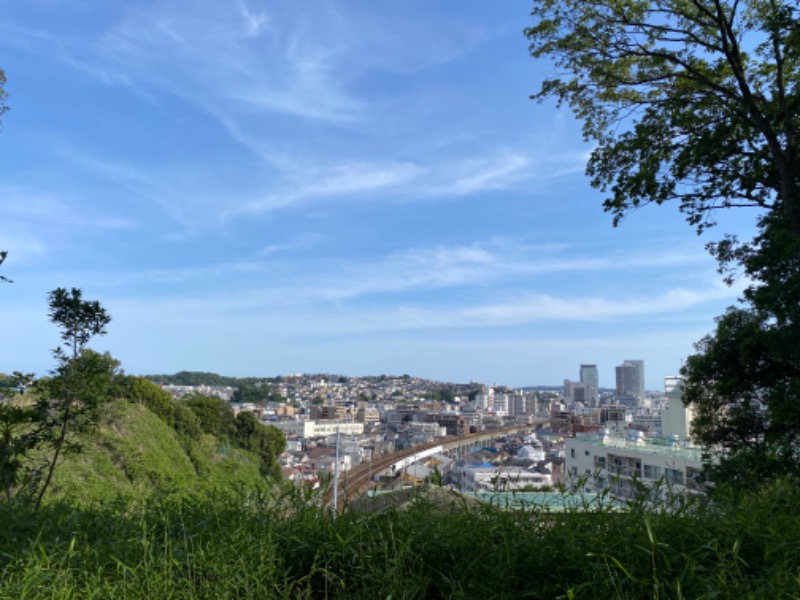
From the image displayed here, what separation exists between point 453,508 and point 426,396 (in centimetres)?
12368

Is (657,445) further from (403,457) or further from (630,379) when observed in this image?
(630,379)

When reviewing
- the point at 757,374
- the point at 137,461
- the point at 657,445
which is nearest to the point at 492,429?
the point at 657,445

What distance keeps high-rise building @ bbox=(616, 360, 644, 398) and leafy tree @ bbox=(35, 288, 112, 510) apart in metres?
97.6

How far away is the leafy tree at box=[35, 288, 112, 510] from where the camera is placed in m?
4.87

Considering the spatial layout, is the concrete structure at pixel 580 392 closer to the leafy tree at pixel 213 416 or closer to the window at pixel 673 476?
the leafy tree at pixel 213 416

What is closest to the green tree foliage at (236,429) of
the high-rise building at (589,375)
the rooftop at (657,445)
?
the rooftop at (657,445)

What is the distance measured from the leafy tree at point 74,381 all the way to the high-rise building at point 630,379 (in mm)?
97551

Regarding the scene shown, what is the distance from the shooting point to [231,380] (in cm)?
11581

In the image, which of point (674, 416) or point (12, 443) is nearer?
point (12, 443)

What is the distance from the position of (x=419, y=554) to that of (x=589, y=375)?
448ft

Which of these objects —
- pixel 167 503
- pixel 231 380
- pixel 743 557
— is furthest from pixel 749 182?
pixel 231 380

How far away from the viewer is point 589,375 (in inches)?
5177

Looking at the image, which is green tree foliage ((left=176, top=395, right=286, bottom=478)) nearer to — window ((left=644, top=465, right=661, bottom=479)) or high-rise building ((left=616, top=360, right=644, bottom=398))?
window ((left=644, top=465, right=661, bottom=479))

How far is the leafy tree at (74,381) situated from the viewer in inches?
192
